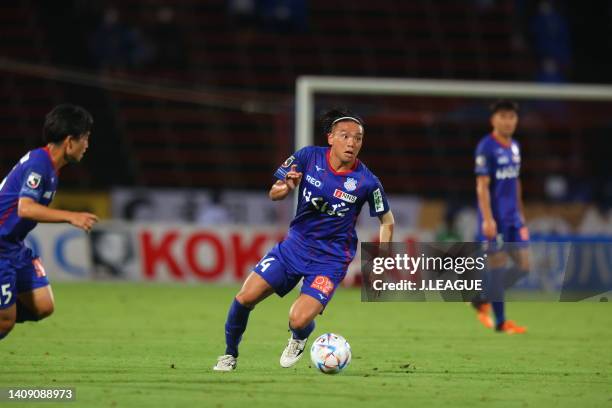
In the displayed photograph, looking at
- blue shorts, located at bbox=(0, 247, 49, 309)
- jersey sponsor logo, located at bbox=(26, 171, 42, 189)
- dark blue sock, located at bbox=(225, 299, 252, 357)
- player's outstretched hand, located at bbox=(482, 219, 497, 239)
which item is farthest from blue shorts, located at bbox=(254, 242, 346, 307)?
player's outstretched hand, located at bbox=(482, 219, 497, 239)

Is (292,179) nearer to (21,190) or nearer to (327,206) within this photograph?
(327,206)

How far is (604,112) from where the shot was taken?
20922 mm

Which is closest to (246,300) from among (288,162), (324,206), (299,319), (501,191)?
(299,319)

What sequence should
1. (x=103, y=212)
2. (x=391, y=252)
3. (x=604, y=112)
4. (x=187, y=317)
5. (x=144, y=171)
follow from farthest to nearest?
(x=604, y=112) < (x=144, y=171) < (x=103, y=212) < (x=187, y=317) < (x=391, y=252)

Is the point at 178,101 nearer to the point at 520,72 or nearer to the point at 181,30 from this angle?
the point at 181,30

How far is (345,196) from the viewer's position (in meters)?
7.67

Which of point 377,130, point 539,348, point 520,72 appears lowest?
point 539,348

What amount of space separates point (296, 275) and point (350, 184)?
734 millimetres

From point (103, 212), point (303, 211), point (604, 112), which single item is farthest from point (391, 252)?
point (604, 112)

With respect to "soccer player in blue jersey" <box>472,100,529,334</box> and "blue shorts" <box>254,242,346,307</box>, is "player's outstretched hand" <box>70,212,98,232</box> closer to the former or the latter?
"blue shorts" <box>254,242,346,307</box>

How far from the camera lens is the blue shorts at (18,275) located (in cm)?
711

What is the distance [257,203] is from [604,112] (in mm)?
7288

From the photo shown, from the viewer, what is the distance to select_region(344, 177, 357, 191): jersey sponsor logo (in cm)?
768

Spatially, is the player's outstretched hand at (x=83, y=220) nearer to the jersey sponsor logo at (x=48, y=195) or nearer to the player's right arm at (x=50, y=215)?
the player's right arm at (x=50, y=215)
